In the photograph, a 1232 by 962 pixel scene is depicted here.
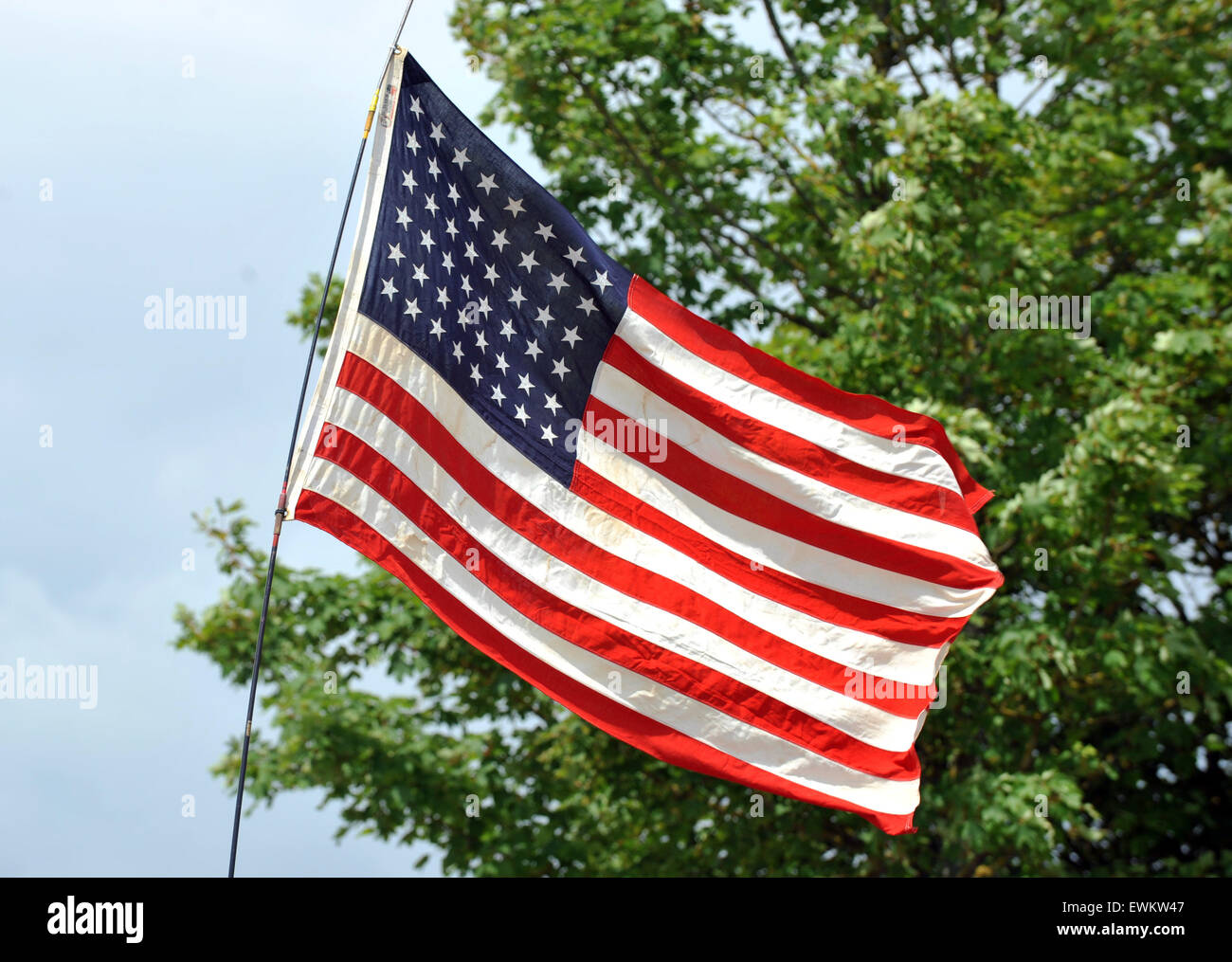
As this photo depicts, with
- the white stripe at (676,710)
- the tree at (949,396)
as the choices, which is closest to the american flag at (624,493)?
the white stripe at (676,710)

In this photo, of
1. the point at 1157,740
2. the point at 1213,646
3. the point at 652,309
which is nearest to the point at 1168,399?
the point at 1213,646

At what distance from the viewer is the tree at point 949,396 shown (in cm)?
1054

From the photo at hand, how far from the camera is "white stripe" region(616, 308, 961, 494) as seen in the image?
A: 7.01 m

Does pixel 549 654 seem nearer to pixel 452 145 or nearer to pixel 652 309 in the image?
pixel 652 309

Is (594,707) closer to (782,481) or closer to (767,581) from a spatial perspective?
(767,581)

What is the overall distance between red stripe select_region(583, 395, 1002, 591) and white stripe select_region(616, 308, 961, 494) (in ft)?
1.19

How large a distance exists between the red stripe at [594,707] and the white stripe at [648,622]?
35 cm

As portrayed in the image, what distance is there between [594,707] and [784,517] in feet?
4.83

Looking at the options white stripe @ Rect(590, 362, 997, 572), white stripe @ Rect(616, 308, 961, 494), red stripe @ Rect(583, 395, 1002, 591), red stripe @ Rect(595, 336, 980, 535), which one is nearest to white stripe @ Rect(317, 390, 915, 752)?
red stripe @ Rect(583, 395, 1002, 591)

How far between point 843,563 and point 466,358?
7.61 ft

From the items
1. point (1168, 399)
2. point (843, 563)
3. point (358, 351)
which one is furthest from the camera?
point (1168, 399)

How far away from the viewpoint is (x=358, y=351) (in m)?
6.54

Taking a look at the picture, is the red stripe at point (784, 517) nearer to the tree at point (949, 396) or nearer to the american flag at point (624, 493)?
the american flag at point (624, 493)

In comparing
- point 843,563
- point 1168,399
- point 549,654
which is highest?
point 1168,399
